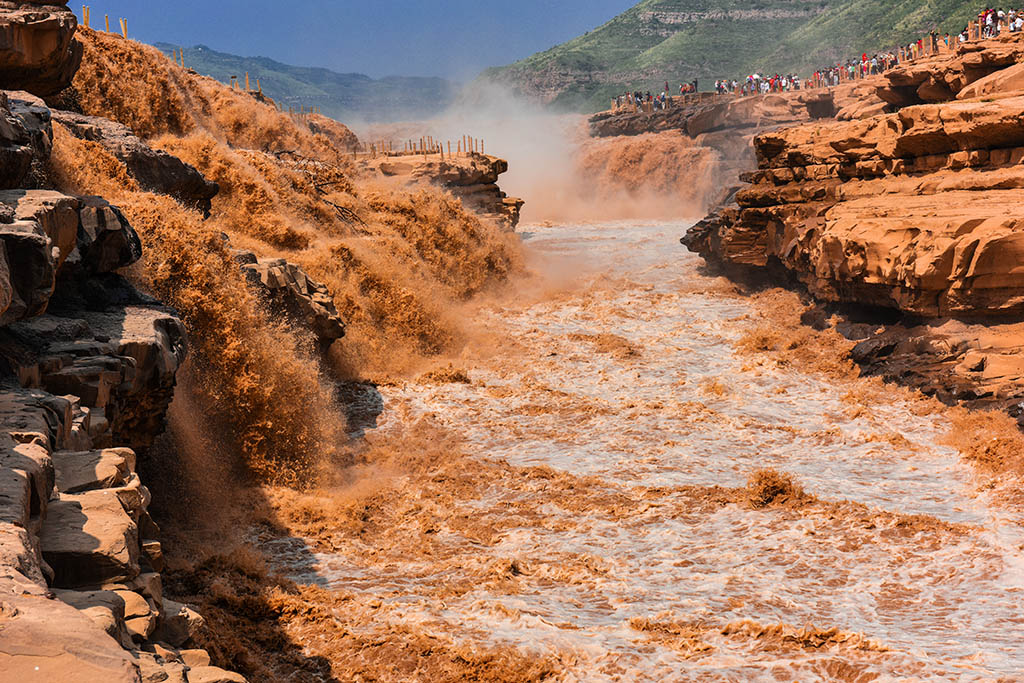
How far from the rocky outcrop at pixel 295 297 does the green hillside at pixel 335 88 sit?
10989 cm

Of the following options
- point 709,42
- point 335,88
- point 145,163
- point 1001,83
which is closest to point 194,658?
point 145,163

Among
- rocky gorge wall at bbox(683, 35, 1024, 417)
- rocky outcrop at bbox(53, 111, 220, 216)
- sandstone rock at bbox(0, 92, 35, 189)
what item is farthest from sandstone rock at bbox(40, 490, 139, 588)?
rocky gorge wall at bbox(683, 35, 1024, 417)

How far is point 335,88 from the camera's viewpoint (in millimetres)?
164875

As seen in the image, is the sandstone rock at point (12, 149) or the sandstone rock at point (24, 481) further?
the sandstone rock at point (12, 149)

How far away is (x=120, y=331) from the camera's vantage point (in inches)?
278

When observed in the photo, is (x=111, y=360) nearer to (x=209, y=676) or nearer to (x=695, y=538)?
(x=209, y=676)

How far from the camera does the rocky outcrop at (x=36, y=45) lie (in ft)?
26.3

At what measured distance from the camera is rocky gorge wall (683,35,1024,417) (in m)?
11.7

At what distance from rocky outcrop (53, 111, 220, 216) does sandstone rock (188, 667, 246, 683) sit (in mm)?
9307

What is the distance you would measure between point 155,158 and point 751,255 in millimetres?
11709

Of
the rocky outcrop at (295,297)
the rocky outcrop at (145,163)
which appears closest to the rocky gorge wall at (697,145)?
the rocky outcrop at (295,297)

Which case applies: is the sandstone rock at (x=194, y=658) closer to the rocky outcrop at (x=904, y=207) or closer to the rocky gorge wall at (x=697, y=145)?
the rocky outcrop at (x=904, y=207)

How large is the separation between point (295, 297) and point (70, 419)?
6.74 meters

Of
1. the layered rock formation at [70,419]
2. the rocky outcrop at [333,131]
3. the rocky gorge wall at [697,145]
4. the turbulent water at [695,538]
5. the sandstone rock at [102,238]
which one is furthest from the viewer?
the rocky gorge wall at [697,145]
